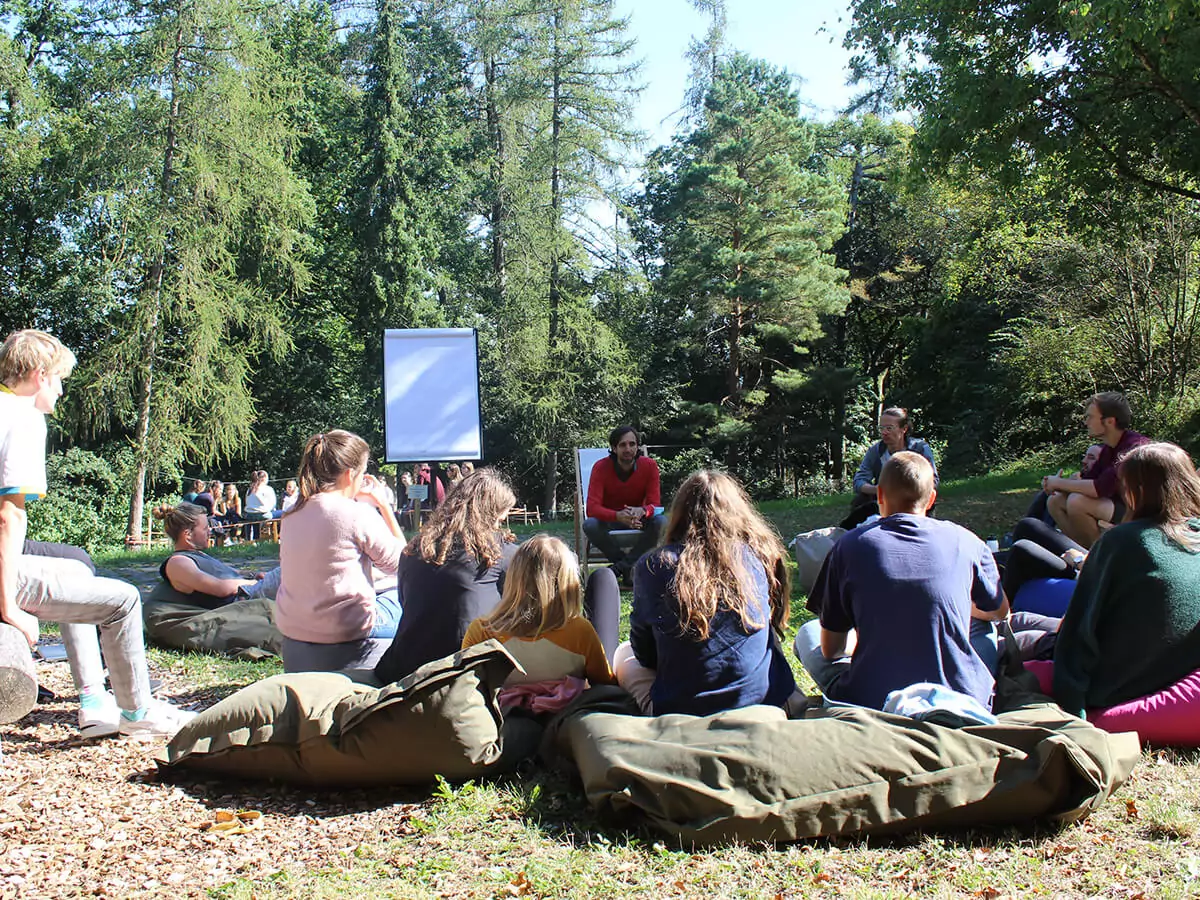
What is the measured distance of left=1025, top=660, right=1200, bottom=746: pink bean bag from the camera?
3637mm

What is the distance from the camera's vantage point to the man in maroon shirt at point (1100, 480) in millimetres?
5941

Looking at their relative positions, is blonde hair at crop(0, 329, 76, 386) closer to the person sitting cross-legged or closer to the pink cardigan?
the pink cardigan

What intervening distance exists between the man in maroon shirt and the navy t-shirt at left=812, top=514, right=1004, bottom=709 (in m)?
2.89

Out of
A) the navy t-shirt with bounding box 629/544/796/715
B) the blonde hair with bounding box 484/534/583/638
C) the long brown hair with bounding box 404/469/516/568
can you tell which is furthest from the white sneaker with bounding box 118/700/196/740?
the navy t-shirt with bounding box 629/544/796/715

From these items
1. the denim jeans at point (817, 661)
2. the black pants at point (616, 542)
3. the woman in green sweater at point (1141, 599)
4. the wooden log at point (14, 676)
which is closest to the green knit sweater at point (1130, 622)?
the woman in green sweater at point (1141, 599)

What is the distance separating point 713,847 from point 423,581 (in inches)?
63.4

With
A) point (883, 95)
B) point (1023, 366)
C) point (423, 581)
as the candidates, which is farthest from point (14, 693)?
point (883, 95)

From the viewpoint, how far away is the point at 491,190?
26219 millimetres

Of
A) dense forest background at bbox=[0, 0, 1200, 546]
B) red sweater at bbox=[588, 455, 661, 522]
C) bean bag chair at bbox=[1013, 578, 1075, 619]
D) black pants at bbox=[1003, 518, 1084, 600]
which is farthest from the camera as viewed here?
dense forest background at bbox=[0, 0, 1200, 546]

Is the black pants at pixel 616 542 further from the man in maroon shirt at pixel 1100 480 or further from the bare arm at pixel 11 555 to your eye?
the bare arm at pixel 11 555

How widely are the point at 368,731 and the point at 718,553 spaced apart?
132 cm

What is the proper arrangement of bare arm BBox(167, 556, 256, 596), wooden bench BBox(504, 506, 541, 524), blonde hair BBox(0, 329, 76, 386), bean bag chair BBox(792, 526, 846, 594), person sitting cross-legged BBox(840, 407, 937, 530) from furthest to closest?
wooden bench BBox(504, 506, 541, 524) < person sitting cross-legged BBox(840, 407, 937, 530) < bean bag chair BBox(792, 526, 846, 594) < bare arm BBox(167, 556, 256, 596) < blonde hair BBox(0, 329, 76, 386)

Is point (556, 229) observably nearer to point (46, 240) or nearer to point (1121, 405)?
point (46, 240)

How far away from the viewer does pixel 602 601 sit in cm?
437
